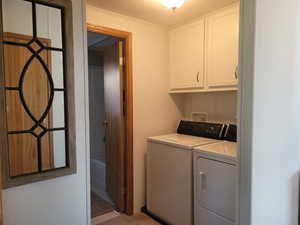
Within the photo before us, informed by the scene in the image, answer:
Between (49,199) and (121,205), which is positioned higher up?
(49,199)

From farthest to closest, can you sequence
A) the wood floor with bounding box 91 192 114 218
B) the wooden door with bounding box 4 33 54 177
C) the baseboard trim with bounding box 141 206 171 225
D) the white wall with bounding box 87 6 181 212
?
the wood floor with bounding box 91 192 114 218 < the white wall with bounding box 87 6 181 212 < the baseboard trim with bounding box 141 206 171 225 < the wooden door with bounding box 4 33 54 177

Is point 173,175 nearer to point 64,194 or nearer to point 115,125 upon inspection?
point 115,125

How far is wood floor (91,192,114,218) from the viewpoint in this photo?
2521 mm

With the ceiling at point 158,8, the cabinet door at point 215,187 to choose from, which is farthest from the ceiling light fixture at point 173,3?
the cabinet door at point 215,187

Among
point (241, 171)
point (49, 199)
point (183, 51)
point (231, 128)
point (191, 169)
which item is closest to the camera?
point (49, 199)

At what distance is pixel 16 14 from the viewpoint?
925mm

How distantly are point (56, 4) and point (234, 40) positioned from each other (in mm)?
1599

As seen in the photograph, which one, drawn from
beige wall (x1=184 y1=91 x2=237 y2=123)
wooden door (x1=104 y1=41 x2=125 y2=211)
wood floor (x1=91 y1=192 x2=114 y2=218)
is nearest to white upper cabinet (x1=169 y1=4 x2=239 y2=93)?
beige wall (x1=184 y1=91 x2=237 y2=123)

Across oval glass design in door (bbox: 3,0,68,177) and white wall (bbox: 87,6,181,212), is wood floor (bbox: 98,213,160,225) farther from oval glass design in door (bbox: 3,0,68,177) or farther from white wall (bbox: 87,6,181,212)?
oval glass design in door (bbox: 3,0,68,177)

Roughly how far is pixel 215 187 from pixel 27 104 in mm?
1536

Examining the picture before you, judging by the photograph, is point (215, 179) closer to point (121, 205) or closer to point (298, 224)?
point (298, 224)

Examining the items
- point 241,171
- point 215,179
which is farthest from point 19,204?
point 215,179

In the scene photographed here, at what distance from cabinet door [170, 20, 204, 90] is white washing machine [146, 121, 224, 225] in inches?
21.7

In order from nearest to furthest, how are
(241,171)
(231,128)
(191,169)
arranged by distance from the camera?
(241,171)
(191,169)
(231,128)
